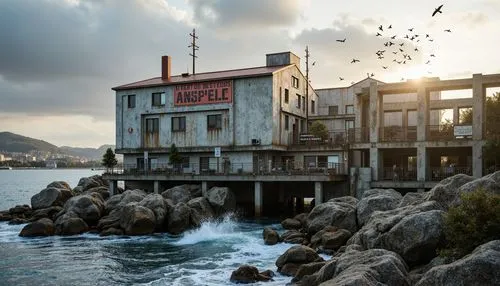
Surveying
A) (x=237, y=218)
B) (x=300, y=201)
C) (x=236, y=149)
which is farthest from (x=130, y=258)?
(x=300, y=201)

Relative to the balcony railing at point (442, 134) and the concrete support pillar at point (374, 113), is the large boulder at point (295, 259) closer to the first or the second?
the concrete support pillar at point (374, 113)

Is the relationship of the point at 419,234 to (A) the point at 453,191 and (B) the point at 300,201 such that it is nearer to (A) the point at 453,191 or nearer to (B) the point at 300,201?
(A) the point at 453,191

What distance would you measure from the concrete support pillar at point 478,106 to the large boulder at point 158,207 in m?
25.0

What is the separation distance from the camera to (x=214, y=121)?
4872cm

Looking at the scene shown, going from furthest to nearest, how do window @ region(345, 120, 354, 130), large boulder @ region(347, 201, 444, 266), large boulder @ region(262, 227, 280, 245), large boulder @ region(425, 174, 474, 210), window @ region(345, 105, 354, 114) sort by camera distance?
window @ region(345, 105, 354, 114), window @ region(345, 120, 354, 130), large boulder @ region(262, 227, 280, 245), large boulder @ region(425, 174, 474, 210), large boulder @ region(347, 201, 444, 266)

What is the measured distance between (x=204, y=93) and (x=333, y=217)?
24151 mm

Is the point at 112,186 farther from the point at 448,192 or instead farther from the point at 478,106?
the point at 448,192

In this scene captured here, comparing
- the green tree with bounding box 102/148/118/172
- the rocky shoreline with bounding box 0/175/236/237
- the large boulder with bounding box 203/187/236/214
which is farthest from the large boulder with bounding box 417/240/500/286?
the green tree with bounding box 102/148/118/172

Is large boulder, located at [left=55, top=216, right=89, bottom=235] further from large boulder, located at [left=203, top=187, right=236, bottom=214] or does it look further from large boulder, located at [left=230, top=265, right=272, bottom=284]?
large boulder, located at [left=230, top=265, right=272, bottom=284]

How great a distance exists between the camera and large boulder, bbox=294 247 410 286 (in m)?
12.0

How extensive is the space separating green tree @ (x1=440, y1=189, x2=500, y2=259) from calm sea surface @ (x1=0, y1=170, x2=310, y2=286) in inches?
288

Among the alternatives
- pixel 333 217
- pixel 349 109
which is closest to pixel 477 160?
pixel 333 217

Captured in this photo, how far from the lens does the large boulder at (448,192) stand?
61.9ft

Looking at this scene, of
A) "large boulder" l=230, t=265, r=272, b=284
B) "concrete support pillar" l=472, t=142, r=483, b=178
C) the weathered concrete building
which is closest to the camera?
"large boulder" l=230, t=265, r=272, b=284
